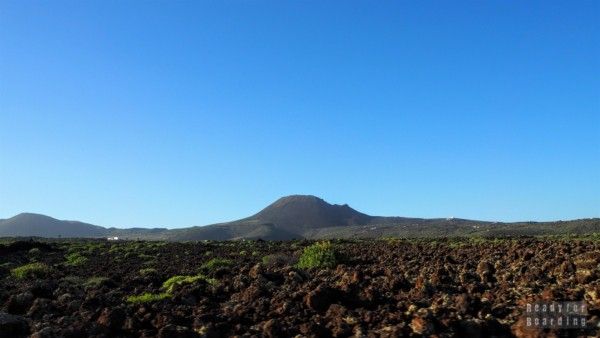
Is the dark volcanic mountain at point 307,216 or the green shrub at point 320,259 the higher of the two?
the dark volcanic mountain at point 307,216

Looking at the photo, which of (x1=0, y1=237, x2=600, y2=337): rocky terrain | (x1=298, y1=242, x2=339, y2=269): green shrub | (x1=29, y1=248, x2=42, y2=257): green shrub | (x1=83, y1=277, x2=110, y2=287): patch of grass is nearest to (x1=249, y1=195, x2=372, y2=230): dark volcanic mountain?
(x1=29, y1=248, x2=42, y2=257): green shrub

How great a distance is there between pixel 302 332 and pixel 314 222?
586 ft

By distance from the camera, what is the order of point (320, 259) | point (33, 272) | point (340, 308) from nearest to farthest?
1. point (340, 308)
2. point (320, 259)
3. point (33, 272)

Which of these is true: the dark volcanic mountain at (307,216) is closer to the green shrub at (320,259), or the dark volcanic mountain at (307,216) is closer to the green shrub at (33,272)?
the green shrub at (33,272)

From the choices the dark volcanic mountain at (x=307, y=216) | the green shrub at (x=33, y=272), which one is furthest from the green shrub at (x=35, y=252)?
the dark volcanic mountain at (x=307, y=216)

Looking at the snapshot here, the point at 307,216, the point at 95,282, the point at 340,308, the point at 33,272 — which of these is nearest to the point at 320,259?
the point at 95,282

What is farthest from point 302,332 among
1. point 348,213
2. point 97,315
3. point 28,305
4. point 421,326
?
point 348,213

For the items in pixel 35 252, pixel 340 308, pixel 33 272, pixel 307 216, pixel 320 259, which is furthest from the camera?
pixel 307 216

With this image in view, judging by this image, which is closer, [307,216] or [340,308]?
[340,308]

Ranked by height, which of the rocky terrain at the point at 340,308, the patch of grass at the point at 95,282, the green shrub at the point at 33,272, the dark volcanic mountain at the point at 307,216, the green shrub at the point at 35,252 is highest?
the dark volcanic mountain at the point at 307,216

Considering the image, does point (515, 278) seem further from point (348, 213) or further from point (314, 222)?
point (348, 213)

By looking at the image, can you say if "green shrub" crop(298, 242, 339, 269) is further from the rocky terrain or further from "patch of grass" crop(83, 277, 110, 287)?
"patch of grass" crop(83, 277, 110, 287)

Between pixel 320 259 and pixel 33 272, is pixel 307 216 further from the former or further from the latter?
pixel 320 259

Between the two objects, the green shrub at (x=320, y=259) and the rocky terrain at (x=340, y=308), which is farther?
the green shrub at (x=320, y=259)
